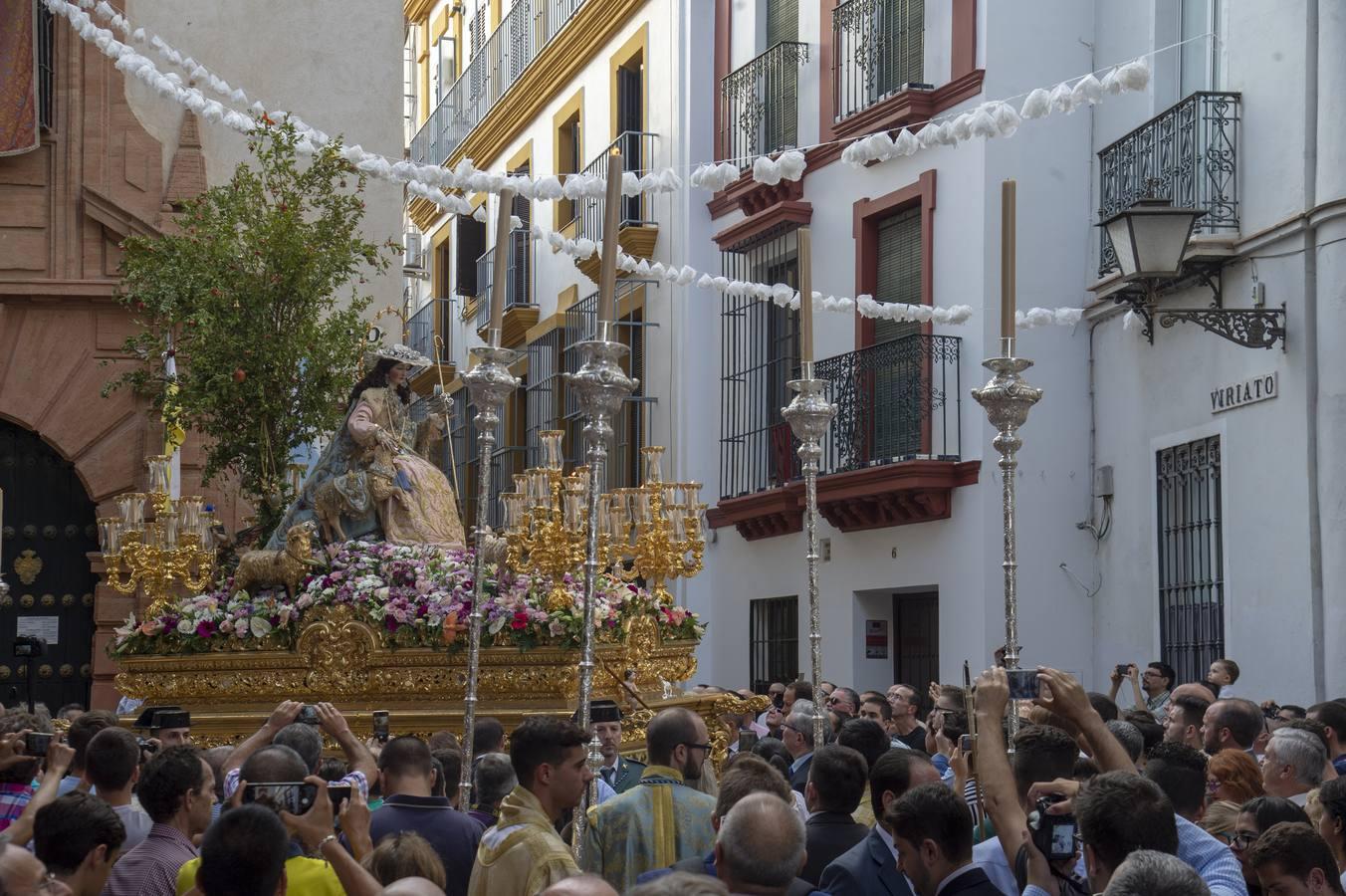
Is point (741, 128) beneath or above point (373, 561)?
above

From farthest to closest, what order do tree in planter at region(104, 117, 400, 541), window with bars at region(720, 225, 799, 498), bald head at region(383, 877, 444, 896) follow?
1. window with bars at region(720, 225, 799, 498)
2. tree in planter at region(104, 117, 400, 541)
3. bald head at region(383, 877, 444, 896)

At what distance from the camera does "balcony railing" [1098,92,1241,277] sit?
12.1 m

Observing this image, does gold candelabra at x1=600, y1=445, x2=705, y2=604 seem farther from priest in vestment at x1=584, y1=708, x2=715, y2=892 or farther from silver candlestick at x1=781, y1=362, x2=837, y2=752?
priest in vestment at x1=584, y1=708, x2=715, y2=892

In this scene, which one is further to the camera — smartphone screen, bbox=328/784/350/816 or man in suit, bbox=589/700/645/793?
man in suit, bbox=589/700/645/793

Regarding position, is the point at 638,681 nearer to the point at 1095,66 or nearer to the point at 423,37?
the point at 1095,66

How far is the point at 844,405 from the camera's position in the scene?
51.4ft

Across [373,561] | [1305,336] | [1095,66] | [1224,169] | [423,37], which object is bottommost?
[373,561]

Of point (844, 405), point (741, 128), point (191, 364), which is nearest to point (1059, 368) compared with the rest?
point (844, 405)

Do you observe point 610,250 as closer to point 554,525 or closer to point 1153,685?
point 554,525

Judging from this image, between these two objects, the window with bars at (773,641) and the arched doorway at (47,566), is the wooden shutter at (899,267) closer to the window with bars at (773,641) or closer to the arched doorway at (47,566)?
the window with bars at (773,641)

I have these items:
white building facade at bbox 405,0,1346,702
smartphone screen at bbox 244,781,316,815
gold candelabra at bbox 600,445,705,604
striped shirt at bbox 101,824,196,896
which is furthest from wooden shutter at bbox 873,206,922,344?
smartphone screen at bbox 244,781,316,815

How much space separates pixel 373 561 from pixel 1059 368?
5785 mm

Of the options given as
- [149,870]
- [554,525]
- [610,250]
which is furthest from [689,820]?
[554,525]

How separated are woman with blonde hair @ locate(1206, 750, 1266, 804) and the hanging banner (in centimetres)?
1261
